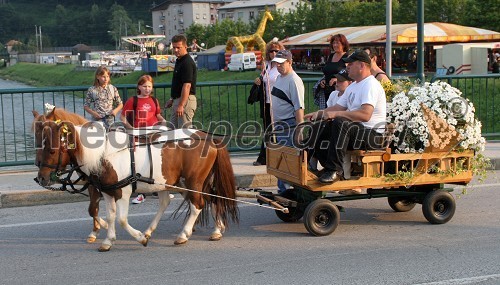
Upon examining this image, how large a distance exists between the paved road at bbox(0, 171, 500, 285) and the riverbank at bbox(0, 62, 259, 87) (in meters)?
42.7

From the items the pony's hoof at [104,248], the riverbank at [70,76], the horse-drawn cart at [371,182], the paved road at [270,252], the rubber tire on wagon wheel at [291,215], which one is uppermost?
the riverbank at [70,76]

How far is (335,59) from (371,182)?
2.76 m

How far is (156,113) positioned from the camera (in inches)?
339

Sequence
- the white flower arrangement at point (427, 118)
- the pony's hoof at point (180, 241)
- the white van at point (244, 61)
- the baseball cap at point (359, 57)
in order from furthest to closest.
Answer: the white van at point (244, 61), the white flower arrangement at point (427, 118), the baseball cap at point (359, 57), the pony's hoof at point (180, 241)

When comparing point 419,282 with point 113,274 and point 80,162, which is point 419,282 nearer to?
point 113,274

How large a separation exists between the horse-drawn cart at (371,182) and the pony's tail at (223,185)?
42cm

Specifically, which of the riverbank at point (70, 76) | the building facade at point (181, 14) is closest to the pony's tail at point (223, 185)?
the riverbank at point (70, 76)

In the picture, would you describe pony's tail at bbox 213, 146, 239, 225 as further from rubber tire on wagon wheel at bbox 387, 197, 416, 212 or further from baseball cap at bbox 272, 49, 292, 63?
rubber tire on wagon wheel at bbox 387, 197, 416, 212

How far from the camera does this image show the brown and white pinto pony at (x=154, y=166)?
6699 millimetres

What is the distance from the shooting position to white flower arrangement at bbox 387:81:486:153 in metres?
7.75

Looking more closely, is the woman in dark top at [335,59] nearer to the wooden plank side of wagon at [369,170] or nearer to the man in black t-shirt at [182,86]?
the man in black t-shirt at [182,86]

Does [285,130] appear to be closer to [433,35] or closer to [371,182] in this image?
[371,182]

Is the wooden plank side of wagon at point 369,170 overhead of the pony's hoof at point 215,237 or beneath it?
overhead

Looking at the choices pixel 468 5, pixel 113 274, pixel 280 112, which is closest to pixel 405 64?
pixel 468 5
